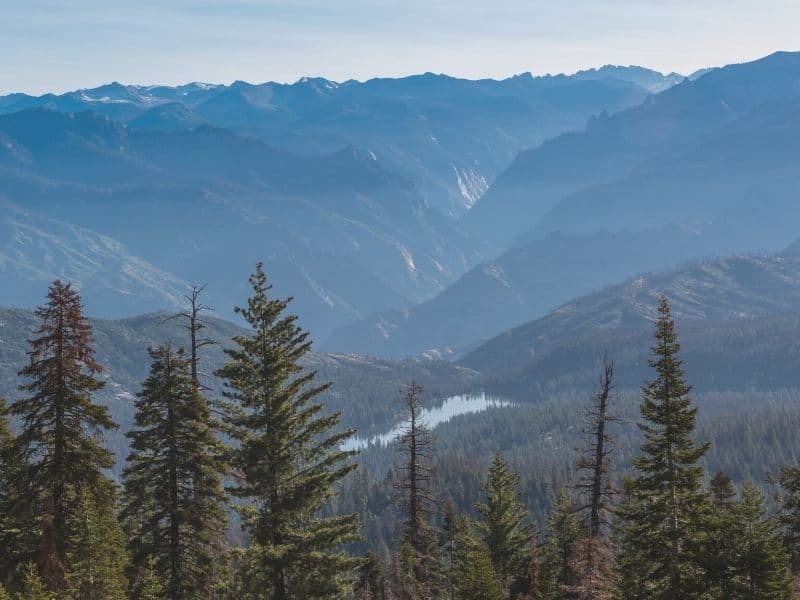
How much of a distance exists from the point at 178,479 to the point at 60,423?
223 inches

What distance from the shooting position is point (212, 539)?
4691 cm

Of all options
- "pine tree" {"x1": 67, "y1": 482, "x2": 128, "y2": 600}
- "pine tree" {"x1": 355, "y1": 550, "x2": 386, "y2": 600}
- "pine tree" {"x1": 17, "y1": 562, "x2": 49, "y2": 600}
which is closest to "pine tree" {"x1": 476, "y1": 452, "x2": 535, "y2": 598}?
"pine tree" {"x1": 355, "y1": 550, "x2": 386, "y2": 600}

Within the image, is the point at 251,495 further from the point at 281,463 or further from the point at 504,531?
Answer: the point at 504,531

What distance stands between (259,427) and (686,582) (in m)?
17.2

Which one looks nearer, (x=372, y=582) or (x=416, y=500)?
(x=416, y=500)

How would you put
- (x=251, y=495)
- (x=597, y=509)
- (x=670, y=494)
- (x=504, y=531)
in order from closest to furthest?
1. (x=251, y=495)
2. (x=670, y=494)
3. (x=597, y=509)
4. (x=504, y=531)

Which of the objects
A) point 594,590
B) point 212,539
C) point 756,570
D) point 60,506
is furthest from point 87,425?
point 756,570

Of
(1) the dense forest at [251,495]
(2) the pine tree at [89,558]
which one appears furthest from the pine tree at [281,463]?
(2) the pine tree at [89,558]

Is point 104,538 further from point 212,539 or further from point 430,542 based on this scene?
point 430,542

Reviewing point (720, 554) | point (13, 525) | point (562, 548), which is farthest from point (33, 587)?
point (562, 548)

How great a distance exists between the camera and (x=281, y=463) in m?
39.3

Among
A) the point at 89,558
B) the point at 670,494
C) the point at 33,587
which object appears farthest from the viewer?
the point at 89,558

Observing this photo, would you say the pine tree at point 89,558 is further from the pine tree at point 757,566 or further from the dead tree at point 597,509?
the pine tree at point 757,566

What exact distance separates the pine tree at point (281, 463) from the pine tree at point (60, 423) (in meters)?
9.22
